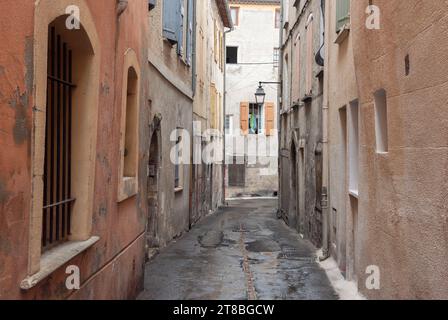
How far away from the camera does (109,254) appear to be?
6066 millimetres

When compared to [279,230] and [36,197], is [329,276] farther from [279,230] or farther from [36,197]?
[279,230]

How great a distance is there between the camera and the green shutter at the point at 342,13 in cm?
851

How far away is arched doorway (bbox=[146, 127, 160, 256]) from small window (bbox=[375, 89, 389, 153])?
5.88m

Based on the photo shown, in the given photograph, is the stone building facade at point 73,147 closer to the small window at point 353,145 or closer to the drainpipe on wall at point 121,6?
the drainpipe on wall at point 121,6

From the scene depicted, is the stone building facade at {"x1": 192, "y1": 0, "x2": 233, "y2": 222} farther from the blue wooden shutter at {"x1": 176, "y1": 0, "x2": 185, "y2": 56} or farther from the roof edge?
the blue wooden shutter at {"x1": 176, "y1": 0, "x2": 185, "y2": 56}

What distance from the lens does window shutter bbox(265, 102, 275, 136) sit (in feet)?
112

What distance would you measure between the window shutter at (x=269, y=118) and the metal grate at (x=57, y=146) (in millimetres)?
29231

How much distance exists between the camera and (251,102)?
34625 mm

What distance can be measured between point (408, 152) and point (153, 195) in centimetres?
713

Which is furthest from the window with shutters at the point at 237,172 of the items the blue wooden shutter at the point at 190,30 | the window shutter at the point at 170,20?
the window shutter at the point at 170,20

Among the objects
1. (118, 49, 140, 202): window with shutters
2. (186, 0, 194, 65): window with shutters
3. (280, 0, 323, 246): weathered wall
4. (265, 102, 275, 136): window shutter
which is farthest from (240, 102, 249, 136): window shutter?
(118, 49, 140, 202): window with shutters

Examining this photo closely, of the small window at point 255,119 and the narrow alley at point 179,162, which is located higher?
the small window at point 255,119

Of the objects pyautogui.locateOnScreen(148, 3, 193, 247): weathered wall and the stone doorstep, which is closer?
the stone doorstep

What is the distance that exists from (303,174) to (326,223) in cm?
414
